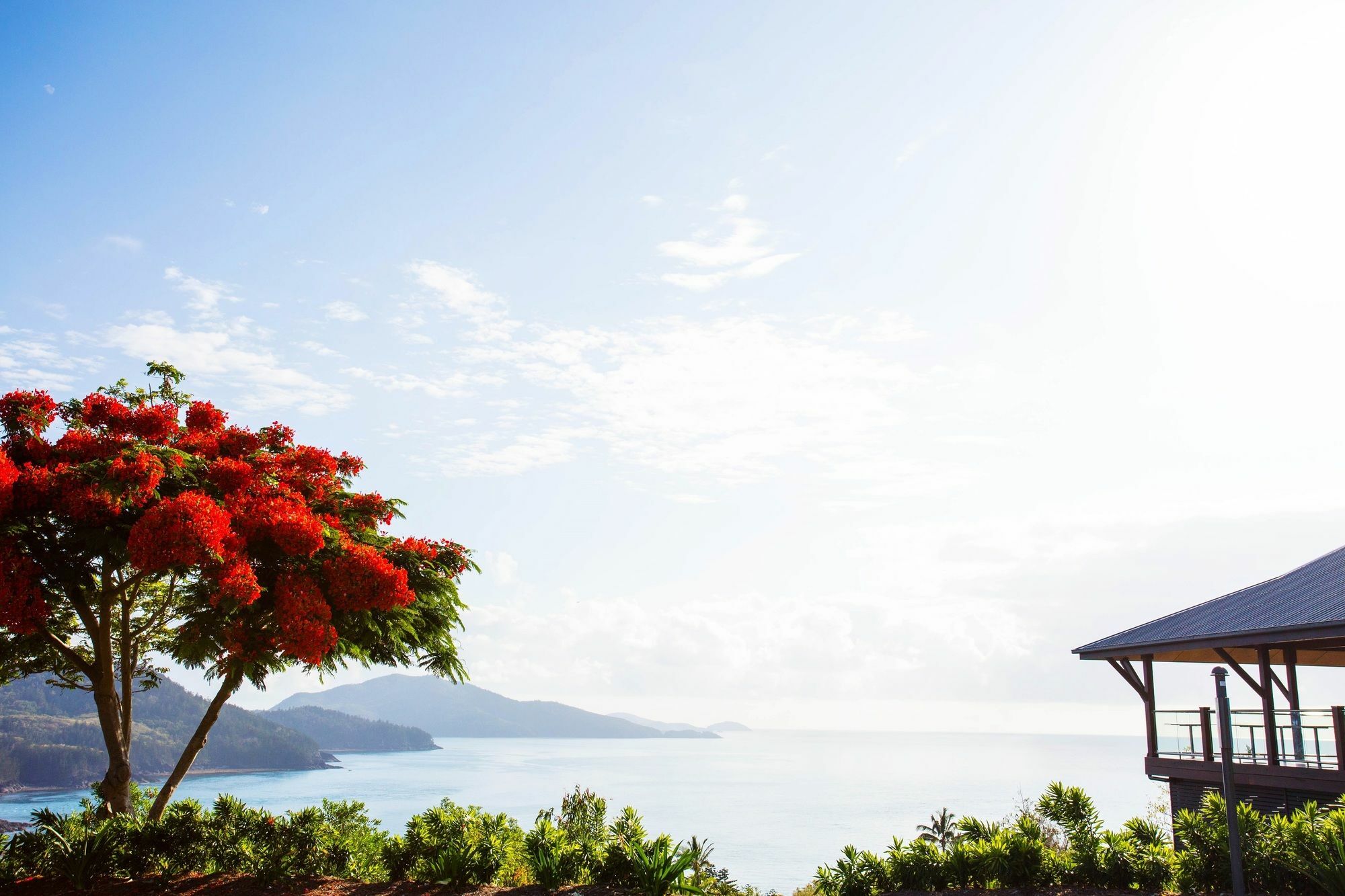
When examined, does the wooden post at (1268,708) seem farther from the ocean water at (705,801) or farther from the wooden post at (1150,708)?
the ocean water at (705,801)

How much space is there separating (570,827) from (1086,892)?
6119 mm

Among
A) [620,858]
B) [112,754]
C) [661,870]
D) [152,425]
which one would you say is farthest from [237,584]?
[661,870]

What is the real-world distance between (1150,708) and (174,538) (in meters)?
17.5

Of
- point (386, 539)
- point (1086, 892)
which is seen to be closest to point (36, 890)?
point (386, 539)

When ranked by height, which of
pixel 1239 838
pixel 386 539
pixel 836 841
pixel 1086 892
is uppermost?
pixel 386 539

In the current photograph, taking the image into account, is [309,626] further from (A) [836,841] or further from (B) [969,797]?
(B) [969,797]

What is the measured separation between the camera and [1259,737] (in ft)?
48.6

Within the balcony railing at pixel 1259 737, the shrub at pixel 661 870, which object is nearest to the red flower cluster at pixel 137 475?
the shrub at pixel 661 870

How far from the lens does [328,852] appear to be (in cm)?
1002

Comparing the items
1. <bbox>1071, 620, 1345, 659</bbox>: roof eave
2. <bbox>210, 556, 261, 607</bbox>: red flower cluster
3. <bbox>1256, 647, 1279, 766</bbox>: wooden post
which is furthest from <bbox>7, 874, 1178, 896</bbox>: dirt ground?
<bbox>1256, 647, 1279, 766</bbox>: wooden post

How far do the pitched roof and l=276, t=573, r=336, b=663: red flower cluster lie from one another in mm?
13521

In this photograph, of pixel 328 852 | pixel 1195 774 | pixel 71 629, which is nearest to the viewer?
pixel 328 852

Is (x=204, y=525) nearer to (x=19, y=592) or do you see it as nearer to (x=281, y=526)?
(x=281, y=526)

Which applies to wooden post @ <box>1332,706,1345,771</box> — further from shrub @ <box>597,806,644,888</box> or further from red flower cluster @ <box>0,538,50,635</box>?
red flower cluster @ <box>0,538,50,635</box>
